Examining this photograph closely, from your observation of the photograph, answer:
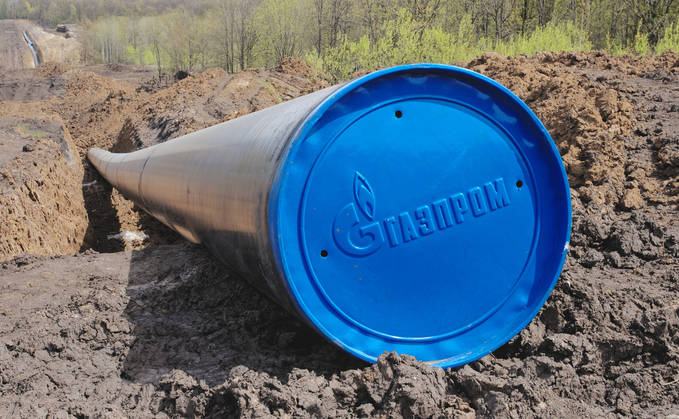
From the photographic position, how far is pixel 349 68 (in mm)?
15281

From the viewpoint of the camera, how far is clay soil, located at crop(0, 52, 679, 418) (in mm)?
2012

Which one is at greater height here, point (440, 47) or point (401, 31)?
point (401, 31)

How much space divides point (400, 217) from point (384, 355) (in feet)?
2.16

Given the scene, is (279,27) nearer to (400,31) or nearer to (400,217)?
(400,31)

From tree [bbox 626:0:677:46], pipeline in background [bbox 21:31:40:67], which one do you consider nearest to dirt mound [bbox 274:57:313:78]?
tree [bbox 626:0:677:46]

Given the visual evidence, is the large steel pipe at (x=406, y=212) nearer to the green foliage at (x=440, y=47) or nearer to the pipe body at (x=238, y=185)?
the pipe body at (x=238, y=185)

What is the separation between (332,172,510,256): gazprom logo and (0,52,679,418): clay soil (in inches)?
22.5

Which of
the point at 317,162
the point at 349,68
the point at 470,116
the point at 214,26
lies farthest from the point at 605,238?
the point at 214,26

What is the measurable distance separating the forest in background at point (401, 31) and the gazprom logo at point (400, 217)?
8.49m

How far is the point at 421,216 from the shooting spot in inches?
85.7

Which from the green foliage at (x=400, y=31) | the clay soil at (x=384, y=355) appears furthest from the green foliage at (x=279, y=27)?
the clay soil at (x=384, y=355)

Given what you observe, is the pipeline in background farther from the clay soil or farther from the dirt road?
the clay soil

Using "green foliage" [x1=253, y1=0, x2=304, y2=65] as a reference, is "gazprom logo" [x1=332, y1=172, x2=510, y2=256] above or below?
below

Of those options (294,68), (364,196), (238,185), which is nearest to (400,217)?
(364,196)
